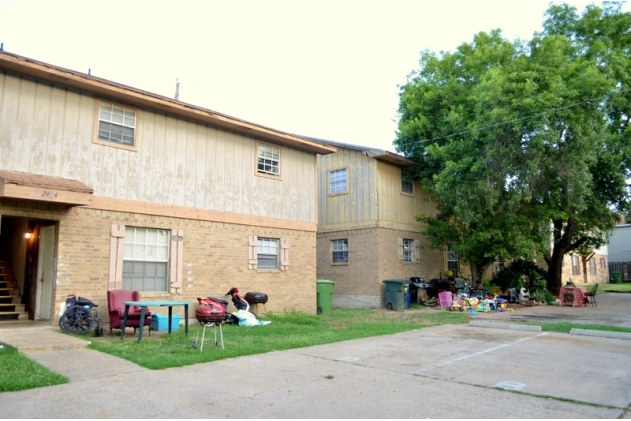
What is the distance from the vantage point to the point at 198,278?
12.6 m

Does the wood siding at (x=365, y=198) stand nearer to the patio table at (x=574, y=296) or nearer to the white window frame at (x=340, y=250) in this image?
the white window frame at (x=340, y=250)

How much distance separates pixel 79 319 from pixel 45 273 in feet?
5.94

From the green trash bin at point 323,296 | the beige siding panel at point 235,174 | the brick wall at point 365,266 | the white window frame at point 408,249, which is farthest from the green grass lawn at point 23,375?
the white window frame at point 408,249

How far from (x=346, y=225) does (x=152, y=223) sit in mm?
9726

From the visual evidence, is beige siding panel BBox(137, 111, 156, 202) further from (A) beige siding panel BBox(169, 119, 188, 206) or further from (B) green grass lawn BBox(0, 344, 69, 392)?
(B) green grass lawn BBox(0, 344, 69, 392)

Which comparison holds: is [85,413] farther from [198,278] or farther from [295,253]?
[295,253]

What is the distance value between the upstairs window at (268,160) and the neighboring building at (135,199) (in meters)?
0.03

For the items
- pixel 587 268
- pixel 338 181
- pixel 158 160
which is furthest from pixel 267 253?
pixel 587 268

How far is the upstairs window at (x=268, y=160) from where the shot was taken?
14.5m

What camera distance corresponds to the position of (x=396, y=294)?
58.9 feet

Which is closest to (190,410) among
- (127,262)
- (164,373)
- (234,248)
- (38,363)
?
(164,373)

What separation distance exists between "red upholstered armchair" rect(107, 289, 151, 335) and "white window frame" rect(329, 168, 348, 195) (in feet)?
37.4

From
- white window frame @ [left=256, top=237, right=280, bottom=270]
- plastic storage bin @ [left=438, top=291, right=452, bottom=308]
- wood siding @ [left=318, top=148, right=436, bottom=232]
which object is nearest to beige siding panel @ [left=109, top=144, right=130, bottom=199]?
white window frame @ [left=256, top=237, right=280, bottom=270]

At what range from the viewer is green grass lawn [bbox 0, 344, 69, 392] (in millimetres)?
5684
